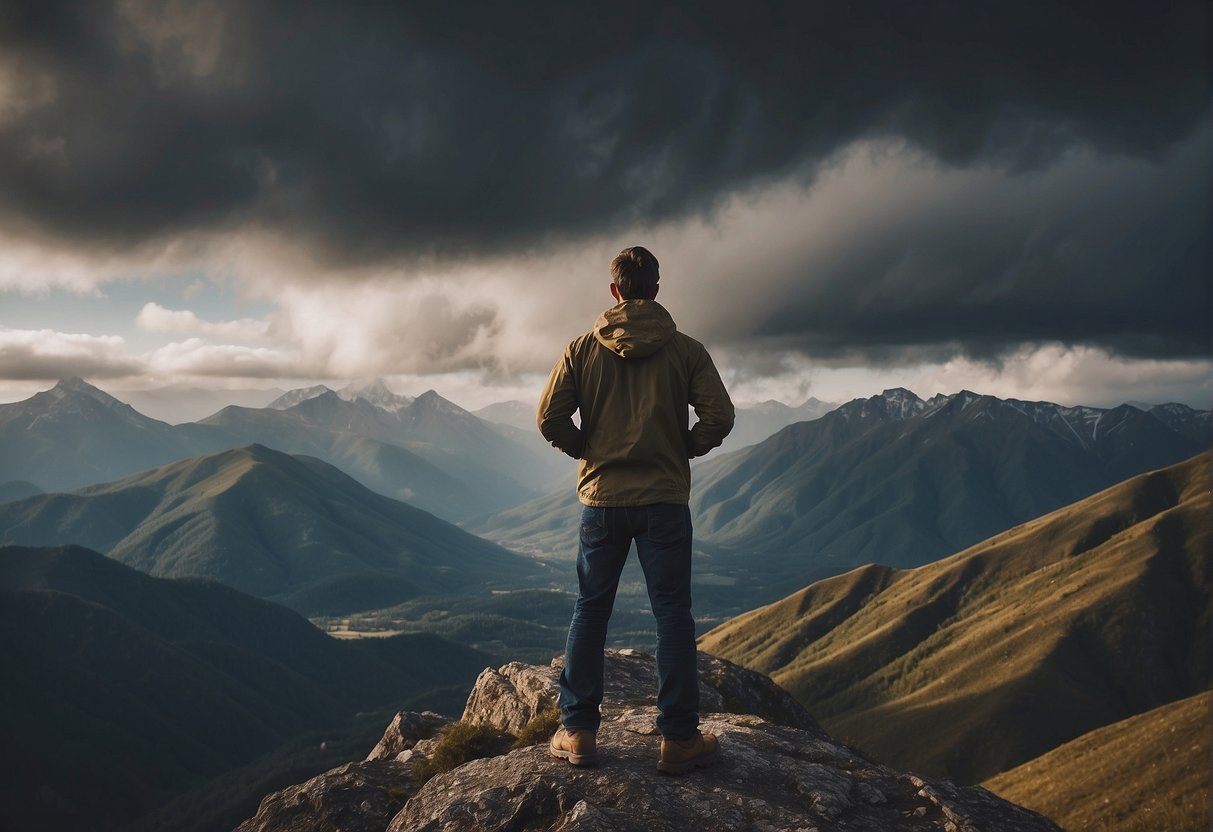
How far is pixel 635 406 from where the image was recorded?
410 inches

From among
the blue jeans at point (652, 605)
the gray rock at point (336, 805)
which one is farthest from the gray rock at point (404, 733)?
the blue jeans at point (652, 605)

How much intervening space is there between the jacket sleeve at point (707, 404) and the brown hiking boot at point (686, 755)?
13.0 feet

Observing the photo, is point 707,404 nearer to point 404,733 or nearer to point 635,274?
point 635,274

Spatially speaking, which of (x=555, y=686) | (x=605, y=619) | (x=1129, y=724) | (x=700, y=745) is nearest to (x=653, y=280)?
(x=605, y=619)

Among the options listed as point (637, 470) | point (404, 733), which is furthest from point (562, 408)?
point (404, 733)

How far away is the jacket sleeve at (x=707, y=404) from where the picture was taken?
10.5 metres

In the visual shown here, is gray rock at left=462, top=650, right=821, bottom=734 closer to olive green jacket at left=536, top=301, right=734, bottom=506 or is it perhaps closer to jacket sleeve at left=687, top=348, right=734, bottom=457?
olive green jacket at left=536, top=301, right=734, bottom=506

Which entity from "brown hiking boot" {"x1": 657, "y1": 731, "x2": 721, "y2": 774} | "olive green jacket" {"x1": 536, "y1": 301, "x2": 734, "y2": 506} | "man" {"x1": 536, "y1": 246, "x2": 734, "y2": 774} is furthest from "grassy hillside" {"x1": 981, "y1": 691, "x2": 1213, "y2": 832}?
"olive green jacket" {"x1": 536, "y1": 301, "x2": 734, "y2": 506}

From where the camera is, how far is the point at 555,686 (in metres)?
16.0

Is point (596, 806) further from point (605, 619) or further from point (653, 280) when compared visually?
point (653, 280)

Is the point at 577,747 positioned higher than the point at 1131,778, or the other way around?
the point at 577,747

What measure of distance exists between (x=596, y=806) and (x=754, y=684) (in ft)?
38.5

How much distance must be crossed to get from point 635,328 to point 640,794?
19.9 ft

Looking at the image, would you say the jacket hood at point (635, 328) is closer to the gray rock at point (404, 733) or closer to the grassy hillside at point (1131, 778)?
the gray rock at point (404, 733)
